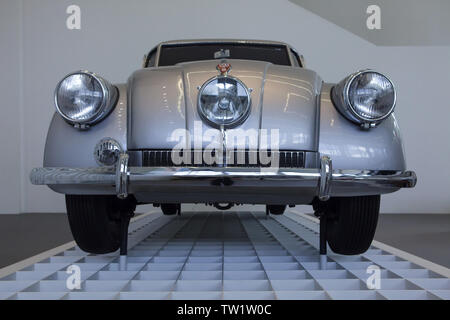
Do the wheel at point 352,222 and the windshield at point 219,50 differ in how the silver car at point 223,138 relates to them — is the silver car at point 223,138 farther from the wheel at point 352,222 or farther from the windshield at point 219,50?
the windshield at point 219,50

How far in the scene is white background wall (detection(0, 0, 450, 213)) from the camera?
6.48 m

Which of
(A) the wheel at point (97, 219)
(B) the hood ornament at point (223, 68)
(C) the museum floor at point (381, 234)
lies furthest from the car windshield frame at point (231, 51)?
(C) the museum floor at point (381, 234)

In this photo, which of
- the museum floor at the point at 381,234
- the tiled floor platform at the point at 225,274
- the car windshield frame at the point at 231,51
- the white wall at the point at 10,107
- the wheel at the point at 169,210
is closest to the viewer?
the tiled floor platform at the point at 225,274

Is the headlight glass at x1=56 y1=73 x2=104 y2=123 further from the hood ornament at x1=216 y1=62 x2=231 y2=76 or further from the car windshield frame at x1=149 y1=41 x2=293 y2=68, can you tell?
the car windshield frame at x1=149 y1=41 x2=293 y2=68

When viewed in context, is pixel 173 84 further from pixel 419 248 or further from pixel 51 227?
pixel 51 227

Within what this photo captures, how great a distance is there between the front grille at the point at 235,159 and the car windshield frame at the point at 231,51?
147 cm

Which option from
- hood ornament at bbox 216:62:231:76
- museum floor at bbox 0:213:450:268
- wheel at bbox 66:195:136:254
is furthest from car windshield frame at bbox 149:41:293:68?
museum floor at bbox 0:213:450:268

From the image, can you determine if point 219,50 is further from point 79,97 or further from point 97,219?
point 97,219

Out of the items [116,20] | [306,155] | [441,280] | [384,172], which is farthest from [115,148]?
[116,20]

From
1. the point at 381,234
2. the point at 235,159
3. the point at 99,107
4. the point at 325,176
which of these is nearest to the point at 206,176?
the point at 235,159

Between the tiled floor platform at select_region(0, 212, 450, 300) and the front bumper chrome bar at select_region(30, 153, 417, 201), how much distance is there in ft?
1.47

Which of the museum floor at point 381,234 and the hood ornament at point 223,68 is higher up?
the hood ornament at point 223,68

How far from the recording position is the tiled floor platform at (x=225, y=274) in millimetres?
1733

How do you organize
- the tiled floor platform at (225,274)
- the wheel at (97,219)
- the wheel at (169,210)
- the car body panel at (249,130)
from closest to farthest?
the tiled floor platform at (225,274), the car body panel at (249,130), the wheel at (97,219), the wheel at (169,210)
